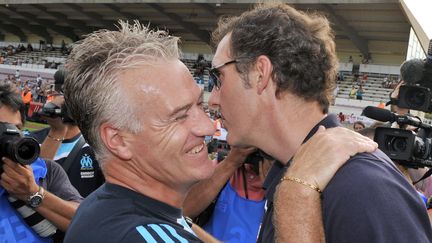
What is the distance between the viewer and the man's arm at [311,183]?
1238mm

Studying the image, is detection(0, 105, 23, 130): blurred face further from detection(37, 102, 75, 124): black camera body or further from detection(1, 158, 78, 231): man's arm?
detection(1, 158, 78, 231): man's arm

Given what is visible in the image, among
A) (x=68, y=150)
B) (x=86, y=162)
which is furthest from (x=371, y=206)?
(x=68, y=150)

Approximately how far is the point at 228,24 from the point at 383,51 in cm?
2728

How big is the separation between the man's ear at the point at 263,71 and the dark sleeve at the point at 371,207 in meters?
0.52

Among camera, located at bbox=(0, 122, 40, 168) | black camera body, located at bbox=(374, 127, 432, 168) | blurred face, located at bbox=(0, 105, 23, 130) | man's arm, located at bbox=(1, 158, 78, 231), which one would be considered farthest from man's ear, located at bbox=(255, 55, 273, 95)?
blurred face, located at bbox=(0, 105, 23, 130)

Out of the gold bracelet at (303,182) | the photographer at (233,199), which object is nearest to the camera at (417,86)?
the photographer at (233,199)

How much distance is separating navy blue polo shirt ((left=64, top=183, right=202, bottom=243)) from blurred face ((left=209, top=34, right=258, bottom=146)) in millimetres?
549

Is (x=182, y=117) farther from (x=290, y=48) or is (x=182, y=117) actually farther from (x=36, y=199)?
(x=36, y=199)

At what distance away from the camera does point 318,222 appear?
1.24 metres

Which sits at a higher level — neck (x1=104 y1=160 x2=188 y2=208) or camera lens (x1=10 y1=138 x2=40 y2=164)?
neck (x1=104 y1=160 x2=188 y2=208)

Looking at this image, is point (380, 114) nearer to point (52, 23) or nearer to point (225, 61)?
point (225, 61)

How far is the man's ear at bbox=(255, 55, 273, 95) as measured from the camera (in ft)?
5.46

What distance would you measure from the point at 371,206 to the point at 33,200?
171 centimetres

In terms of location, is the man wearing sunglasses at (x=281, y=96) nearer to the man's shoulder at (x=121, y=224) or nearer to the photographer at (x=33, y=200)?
the man's shoulder at (x=121, y=224)
